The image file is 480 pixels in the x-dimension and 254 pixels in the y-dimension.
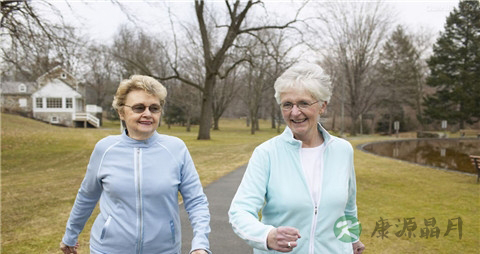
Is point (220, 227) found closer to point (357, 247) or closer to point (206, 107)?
point (357, 247)

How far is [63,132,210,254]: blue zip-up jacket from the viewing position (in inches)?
90.0

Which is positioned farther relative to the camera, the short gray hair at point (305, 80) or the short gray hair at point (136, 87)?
the short gray hair at point (136, 87)

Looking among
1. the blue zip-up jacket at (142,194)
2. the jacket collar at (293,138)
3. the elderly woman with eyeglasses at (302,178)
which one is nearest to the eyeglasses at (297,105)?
the elderly woman with eyeglasses at (302,178)

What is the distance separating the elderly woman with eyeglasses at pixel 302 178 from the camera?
6.28 ft

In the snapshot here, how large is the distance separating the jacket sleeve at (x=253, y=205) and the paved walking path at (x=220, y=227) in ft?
9.93

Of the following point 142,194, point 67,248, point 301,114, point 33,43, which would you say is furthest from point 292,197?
point 33,43

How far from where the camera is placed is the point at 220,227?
5766 millimetres

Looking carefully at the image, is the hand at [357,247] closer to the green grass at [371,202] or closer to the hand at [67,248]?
the hand at [67,248]

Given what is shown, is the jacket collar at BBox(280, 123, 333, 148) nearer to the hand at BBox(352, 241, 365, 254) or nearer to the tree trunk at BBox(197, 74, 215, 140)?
the hand at BBox(352, 241, 365, 254)

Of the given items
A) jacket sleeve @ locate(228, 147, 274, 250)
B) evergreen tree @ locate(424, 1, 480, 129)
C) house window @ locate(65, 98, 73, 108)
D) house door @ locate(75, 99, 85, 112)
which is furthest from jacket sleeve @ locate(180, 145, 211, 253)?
house door @ locate(75, 99, 85, 112)

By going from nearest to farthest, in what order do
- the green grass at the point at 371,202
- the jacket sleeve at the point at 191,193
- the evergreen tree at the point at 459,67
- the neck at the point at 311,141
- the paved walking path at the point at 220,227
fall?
the neck at the point at 311,141 → the jacket sleeve at the point at 191,193 → the paved walking path at the point at 220,227 → the green grass at the point at 371,202 → the evergreen tree at the point at 459,67

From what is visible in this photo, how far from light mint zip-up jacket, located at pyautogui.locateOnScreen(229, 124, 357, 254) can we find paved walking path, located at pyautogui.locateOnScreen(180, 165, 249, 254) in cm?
292

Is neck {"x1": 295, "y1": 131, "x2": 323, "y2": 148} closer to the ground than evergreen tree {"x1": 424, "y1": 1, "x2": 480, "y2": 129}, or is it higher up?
closer to the ground

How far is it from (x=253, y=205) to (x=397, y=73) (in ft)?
174
